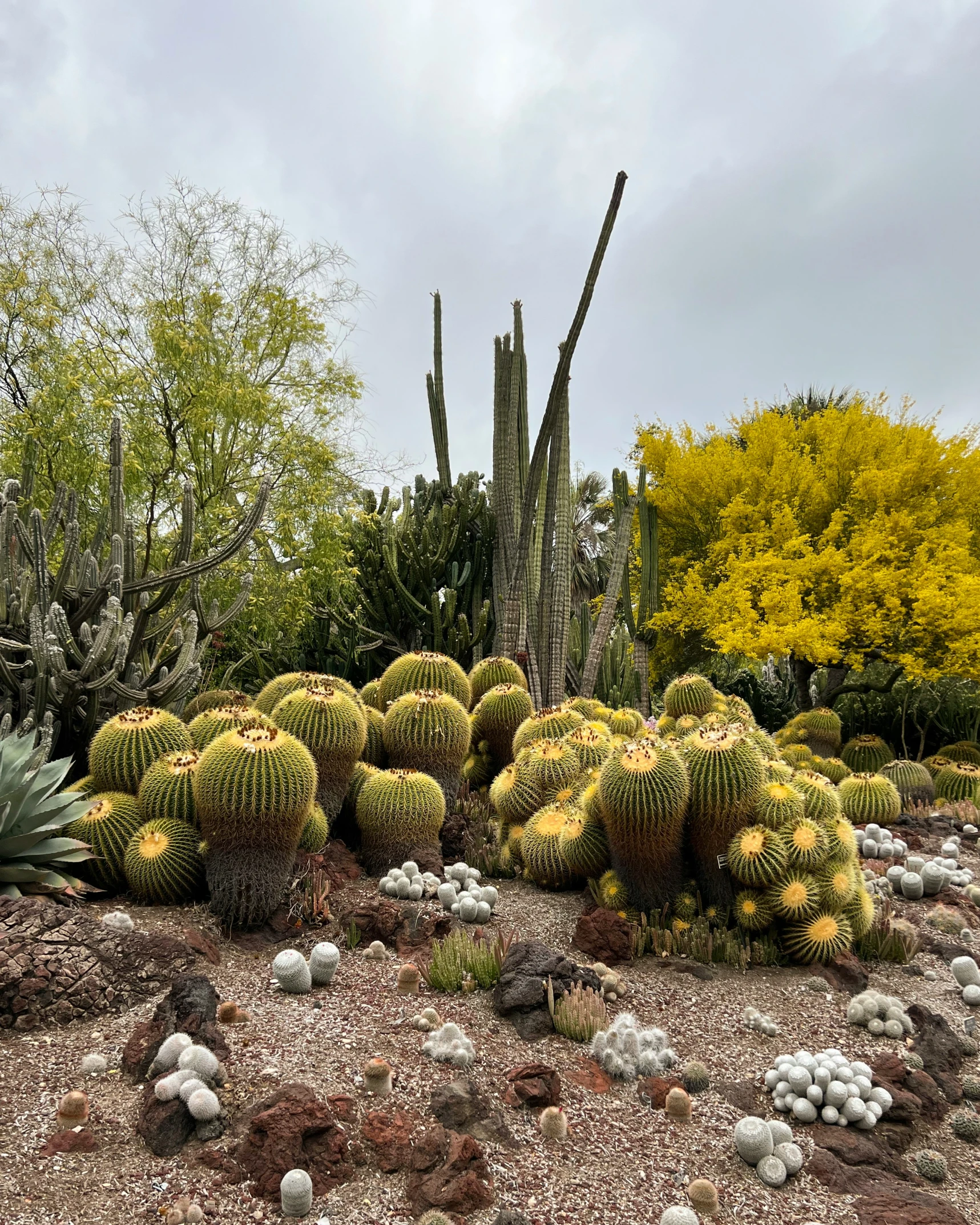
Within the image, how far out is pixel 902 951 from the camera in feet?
17.4

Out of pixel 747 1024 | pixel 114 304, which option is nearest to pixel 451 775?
pixel 747 1024

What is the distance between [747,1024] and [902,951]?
1641mm

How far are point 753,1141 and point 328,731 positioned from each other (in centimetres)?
324

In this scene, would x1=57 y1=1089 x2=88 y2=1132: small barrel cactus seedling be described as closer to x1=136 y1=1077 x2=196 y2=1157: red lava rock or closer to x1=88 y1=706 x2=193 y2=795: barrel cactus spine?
x1=136 y1=1077 x2=196 y2=1157: red lava rock

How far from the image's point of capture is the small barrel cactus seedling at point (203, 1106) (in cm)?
297

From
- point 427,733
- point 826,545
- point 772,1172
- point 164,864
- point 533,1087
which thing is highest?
point 826,545

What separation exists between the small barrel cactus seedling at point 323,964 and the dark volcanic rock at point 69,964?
582 mm

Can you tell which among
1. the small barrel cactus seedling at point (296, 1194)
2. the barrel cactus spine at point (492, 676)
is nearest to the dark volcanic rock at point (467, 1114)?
the small barrel cactus seedling at point (296, 1194)

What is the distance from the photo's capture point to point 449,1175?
2.90 m

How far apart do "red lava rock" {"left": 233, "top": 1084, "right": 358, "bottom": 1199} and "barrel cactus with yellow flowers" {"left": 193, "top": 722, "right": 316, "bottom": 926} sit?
1601mm

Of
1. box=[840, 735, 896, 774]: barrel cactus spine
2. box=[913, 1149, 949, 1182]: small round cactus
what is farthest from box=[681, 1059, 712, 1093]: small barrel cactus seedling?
box=[840, 735, 896, 774]: barrel cactus spine

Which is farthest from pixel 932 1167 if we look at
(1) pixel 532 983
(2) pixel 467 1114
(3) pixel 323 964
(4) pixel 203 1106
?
(4) pixel 203 1106

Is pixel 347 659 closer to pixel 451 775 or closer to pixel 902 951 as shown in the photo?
pixel 451 775

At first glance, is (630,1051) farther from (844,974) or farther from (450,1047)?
(844,974)
